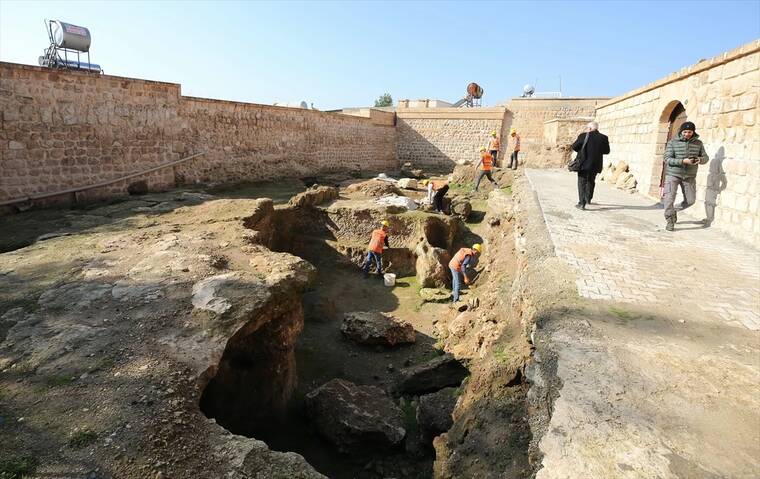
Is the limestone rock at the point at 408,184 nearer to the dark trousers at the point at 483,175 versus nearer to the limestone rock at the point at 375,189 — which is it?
the limestone rock at the point at 375,189

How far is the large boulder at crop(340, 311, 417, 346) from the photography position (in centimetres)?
759

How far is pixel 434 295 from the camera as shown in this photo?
986 centimetres

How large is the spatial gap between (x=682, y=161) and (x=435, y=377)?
15.8 feet

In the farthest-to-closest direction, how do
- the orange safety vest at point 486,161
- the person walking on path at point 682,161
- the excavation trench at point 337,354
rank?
the orange safety vest at point 486,161 → the person walking on path at point 682,161 → the excavation trench at point 337,354

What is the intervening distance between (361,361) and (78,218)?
17.9 feet

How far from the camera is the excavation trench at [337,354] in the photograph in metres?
4.73

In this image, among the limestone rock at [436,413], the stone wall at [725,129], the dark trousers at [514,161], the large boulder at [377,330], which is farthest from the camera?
the dark trousers at [514,161]

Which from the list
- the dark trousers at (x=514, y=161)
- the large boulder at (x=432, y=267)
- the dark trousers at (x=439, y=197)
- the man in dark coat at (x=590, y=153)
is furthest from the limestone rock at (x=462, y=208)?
the man in dark coat at (x=590, y=153)

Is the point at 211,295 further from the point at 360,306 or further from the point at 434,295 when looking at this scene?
the point at 434,295

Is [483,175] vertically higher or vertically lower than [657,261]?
higher

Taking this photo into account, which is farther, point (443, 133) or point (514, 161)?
point (443, 133)

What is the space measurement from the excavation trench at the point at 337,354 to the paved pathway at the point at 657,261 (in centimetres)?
218

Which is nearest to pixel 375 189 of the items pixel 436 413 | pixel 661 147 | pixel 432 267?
pixel 432 267

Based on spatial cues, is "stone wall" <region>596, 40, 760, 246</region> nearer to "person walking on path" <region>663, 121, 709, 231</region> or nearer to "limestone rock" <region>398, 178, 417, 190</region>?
"person walking on path" <region>663, 121, 709, 231</region>
